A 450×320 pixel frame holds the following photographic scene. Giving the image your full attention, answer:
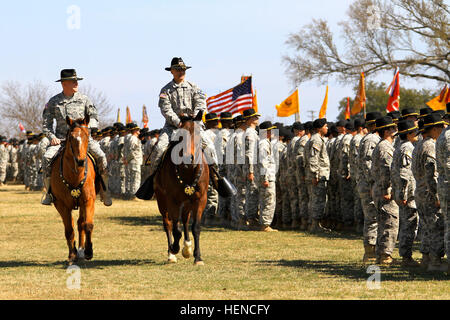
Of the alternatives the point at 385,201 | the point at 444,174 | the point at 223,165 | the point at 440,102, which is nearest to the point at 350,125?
the point at 440,102

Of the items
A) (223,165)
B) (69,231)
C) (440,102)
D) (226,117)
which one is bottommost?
(69,231)

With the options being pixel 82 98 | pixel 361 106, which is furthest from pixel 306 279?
pixel 361 106

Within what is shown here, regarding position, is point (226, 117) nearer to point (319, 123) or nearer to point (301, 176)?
point (301, 176)

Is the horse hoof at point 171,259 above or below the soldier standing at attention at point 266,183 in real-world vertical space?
below

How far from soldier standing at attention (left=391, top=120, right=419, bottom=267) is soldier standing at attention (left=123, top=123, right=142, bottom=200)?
792 inches

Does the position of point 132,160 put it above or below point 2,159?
below

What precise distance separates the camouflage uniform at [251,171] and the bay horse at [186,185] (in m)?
5.93

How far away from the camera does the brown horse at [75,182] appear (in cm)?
1134

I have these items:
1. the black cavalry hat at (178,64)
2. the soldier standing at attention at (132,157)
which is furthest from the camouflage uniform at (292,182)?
the soldier standing at attention at (132,157)

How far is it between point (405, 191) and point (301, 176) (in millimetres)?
7654

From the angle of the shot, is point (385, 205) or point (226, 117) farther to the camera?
point (226, 117)

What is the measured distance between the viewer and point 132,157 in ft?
101

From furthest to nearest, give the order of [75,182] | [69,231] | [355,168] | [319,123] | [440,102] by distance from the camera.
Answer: [440,102] < [319,123] < [355,168] < [69,231] < [75,182]

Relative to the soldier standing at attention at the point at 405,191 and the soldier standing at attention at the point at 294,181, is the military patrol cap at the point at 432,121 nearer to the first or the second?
the soldier standing at attention at the point at 405,191
